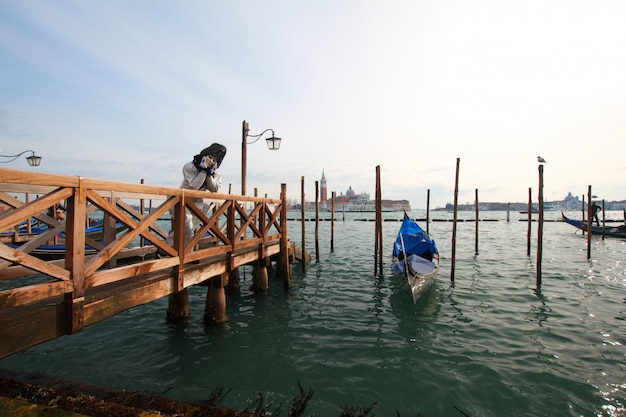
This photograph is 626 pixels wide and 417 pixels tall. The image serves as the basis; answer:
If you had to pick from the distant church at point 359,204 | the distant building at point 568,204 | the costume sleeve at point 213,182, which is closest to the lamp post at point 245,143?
the costume sleeve at point 213,182

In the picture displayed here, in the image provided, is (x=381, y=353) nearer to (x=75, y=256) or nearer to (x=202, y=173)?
(x=202, y=173)

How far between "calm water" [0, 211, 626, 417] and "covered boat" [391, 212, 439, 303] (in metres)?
0.44

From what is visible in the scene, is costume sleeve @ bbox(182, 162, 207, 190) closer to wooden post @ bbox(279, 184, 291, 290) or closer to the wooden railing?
the wooden railing

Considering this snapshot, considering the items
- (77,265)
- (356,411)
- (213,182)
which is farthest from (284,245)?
(77,265)

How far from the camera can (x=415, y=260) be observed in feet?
32.0

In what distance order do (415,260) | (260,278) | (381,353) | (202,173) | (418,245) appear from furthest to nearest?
(418,245)
(415,260)
(260,278)
(202,173)
(381,353)

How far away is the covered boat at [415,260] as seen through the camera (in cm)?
802

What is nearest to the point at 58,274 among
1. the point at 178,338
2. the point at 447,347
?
the point at 178,338

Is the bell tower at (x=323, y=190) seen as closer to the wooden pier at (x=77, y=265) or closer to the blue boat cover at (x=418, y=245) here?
the blue boat cover at (x=418, y=245)

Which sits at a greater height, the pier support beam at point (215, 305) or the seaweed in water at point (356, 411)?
the pier support beam at point (215, 305)

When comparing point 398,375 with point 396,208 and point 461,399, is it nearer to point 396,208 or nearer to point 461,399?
point 461,399

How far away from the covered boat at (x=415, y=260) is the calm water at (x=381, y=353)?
44cm

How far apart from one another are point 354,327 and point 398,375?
178 cm

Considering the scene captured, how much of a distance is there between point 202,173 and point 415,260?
7.07m
